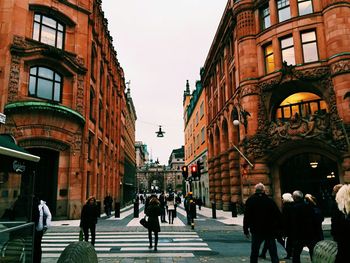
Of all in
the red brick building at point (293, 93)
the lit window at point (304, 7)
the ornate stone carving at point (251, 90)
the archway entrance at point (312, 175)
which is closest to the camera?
the red brick building at point (293, 93)

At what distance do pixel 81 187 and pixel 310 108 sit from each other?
1788 cm

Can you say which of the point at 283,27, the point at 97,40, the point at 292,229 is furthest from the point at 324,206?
the point at 97,40

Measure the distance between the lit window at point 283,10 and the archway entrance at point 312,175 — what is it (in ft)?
34.2

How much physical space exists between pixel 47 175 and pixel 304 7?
73.6ft

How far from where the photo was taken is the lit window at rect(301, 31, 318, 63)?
838 inches

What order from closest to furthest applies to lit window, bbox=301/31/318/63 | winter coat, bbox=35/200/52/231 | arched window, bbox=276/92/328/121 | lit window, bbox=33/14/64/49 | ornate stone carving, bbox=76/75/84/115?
1. winter coat, bbox=35/200/52/231
2. lit window, bbox=301/31/318/63
3. arched window, bbox=276/92/328/121
4. lit window, bbox=33/14/64/49
5. ornate stone carving, bbox=76/75/84/115

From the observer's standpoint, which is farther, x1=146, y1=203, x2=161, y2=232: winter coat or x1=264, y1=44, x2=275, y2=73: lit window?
x1=264, y1=44, x2=275, y2=73: lit window

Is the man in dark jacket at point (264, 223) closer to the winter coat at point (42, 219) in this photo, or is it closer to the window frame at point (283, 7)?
the winter coat at point (42, 219)

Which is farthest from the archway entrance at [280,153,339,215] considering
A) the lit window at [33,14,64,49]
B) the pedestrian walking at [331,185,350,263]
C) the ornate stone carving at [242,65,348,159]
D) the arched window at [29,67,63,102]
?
the lit window at [33,14,64,49]

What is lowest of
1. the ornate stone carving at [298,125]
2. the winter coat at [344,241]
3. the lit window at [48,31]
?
the winter coat at [344,241]

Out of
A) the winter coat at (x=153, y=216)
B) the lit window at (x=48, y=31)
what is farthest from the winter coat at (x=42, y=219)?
the lit window at (x=48, y=31)

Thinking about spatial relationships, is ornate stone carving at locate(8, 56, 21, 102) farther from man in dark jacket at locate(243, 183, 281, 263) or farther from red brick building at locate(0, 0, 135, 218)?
man in dark jacket at locate(243, 183, 281, 263)

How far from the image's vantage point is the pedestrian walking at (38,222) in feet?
23.6

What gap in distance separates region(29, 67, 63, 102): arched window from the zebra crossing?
1133 cm
